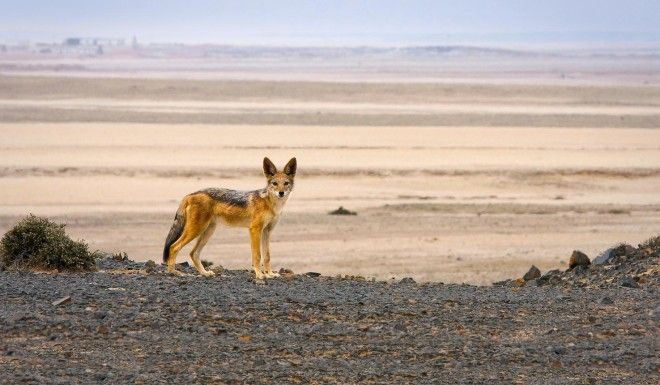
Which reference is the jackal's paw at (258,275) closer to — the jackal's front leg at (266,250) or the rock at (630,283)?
the jackal's front leg at (266,250)

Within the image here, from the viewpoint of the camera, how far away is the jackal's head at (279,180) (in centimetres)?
1284

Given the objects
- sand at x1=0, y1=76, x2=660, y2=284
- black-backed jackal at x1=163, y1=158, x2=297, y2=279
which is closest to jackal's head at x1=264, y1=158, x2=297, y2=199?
black-backed jackal at x1=163, y1=158, x2=297, y2=279

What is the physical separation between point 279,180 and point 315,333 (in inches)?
118

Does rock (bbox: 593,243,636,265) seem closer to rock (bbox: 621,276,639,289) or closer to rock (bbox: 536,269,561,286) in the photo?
rock (bbox: 536,269,561,286)


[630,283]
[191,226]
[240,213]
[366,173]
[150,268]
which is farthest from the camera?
[366,173]

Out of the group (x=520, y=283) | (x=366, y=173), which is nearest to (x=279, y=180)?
(x=520, y=283)

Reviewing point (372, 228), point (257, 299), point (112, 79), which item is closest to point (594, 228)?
point (372, 228)

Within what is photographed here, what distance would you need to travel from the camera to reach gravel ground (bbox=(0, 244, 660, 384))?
9.24m

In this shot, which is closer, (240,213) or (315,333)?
(315,333)

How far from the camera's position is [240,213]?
13.1m

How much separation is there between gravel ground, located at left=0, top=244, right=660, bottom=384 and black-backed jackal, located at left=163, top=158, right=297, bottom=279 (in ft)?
2.84

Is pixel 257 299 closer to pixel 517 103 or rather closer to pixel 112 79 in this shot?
pixel 517 103

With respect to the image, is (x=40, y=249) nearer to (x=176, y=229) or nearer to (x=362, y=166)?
(x=176, y=229)

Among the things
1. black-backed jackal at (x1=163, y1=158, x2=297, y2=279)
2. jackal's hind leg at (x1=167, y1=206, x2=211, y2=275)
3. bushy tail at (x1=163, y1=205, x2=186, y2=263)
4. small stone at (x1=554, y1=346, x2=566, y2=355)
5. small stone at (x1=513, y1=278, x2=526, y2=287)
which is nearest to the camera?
small stone at (x1=554, y1=346, x2=566, y2=355)
